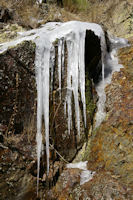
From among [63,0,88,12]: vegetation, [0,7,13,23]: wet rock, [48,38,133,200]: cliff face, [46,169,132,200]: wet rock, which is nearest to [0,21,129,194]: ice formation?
[48,38,133,200]: cliff face

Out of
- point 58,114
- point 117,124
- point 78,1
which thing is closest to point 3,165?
point 58,114

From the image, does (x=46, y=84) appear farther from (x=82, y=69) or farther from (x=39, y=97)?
(x=82, y=69)

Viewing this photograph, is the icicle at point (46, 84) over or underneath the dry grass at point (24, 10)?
underneath

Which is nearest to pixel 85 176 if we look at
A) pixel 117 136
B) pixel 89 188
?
pixel 89 188

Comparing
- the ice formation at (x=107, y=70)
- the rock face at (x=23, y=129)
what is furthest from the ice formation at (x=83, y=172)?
the ice formation at (x=107, y=70)

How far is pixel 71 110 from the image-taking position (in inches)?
98.1

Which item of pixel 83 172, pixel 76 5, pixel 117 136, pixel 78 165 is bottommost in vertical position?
pixel 78 165

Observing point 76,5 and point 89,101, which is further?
point 76,5

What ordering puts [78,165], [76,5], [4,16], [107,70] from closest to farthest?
1. [78,165]
2. [107,70]
3. [4,16]
4. [76,5]

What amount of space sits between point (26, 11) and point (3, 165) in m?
5.26

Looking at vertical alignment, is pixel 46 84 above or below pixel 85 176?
above

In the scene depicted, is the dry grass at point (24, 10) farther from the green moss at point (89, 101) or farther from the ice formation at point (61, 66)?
the green moss at point (89, 101)

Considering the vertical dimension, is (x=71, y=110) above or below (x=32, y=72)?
below

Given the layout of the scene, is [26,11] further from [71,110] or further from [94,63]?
[71,110]
